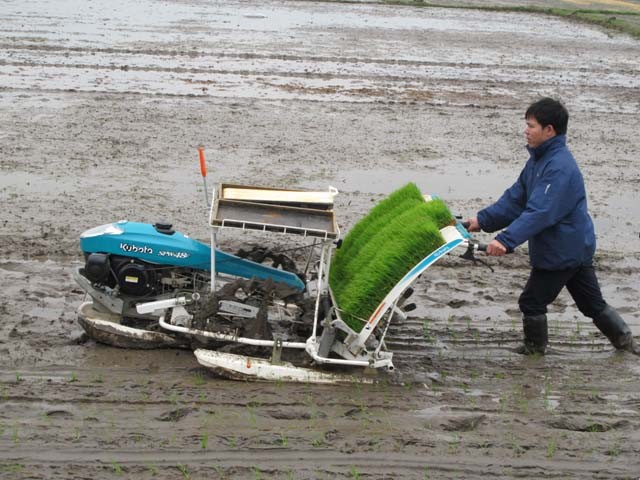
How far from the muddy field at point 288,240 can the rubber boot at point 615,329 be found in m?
0.10

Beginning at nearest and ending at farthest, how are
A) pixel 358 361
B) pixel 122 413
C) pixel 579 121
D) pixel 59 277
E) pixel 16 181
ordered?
1. pixel 122 413
2. pixel 358 361
3. pixel 59 277
4. pixel 16 181
5. pixel 579 121

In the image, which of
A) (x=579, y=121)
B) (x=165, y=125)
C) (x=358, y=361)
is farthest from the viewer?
(x=579, y=121)

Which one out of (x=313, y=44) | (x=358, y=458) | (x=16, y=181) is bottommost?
(x=358, y=458)

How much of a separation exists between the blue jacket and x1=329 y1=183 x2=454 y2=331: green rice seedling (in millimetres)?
497

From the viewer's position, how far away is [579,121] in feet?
46.3

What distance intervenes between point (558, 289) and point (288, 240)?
9.62 ft

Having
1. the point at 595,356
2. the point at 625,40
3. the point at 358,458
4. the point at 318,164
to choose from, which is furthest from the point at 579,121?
the point at 625,40

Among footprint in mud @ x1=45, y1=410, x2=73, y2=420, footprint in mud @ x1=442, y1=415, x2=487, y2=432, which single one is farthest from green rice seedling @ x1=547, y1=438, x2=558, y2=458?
footprint in mud @ x1=45, y1=410, x2=73, y2=420

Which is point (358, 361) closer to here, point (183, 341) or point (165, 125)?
point (183, 341)

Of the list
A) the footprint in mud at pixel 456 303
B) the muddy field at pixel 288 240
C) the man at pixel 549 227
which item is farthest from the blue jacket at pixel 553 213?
the footprint in mud at pixel 456 303

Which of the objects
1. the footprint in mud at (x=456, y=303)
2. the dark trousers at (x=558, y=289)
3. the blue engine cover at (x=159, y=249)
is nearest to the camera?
the blue engine cover at (x=159, y=249)

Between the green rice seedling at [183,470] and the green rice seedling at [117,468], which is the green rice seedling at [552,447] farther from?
the green rice seedling at [117,468]

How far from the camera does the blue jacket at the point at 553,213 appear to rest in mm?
5523

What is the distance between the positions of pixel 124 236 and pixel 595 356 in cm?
335
